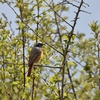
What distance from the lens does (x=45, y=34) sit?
22.9ft

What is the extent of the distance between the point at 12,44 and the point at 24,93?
1.67 meters

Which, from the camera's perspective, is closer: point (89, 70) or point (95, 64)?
point (89, 70)

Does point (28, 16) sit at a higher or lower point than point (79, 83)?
higher

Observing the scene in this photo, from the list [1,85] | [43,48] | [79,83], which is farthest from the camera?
[43,48]

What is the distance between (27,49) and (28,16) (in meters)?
0.79

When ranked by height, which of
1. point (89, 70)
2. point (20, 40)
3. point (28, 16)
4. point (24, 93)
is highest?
point (28, 16)

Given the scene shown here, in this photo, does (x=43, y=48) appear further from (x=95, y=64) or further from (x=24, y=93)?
(x=95, y=64)

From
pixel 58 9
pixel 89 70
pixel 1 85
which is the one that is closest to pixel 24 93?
pixel 1 85

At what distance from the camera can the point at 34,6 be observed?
21.8 feet

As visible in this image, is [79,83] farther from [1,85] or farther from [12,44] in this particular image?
[1,85]

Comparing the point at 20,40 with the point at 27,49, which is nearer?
the point at 20,40

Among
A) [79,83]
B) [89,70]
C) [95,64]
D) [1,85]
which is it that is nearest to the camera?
[89,70]

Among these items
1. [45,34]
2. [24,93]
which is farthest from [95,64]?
[45,34]

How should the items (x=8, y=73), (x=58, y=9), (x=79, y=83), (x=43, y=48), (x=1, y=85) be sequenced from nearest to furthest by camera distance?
(x=1, y=85), (x=79, y=83), (x=8, y=73), (x=43, y=48), (x=58, y=9)
